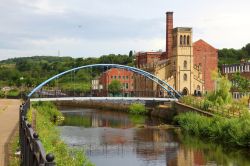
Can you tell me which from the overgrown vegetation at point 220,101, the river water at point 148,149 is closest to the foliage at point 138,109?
the overgrown vegetation at point 220,101

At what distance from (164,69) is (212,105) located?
27.3m

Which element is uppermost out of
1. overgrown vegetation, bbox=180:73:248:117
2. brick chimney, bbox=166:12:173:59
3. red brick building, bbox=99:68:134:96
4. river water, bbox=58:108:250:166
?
brick chimney, bbox=166:12:173:59

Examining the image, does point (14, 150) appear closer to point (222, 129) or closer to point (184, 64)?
point (222, 129)

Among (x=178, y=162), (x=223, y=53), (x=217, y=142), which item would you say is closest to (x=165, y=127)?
(x=217, y=142)

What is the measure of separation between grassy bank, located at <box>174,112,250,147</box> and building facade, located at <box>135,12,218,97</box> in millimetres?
23347

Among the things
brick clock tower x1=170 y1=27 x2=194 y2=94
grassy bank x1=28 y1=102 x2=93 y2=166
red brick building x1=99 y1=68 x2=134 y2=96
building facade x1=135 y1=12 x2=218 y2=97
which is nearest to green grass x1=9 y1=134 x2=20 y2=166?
→ grassy bank x1=28 y1=102 x2=93 y2=166

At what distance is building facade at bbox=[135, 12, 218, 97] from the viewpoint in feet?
209

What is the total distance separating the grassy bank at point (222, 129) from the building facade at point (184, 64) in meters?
23.3

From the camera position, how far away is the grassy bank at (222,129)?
1097 inches

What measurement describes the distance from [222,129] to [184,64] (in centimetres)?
3424

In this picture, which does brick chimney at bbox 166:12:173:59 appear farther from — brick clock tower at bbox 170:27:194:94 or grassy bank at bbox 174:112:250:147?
grassy bank at bbox 174:112:250:147

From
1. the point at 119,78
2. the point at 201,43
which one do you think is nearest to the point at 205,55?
the point at 201,43

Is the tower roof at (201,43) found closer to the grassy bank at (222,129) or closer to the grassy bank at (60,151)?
the grassy bank at (222,129)

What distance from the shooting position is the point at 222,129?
30672 millimetres
